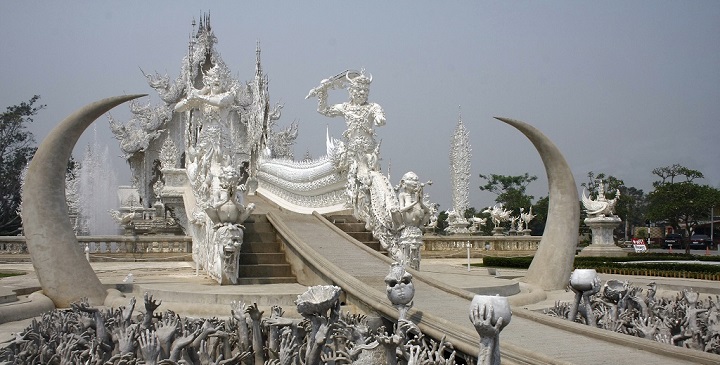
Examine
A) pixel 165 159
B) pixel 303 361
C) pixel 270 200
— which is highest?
pixel 165 159

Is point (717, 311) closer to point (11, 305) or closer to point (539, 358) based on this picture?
point (539, 358)

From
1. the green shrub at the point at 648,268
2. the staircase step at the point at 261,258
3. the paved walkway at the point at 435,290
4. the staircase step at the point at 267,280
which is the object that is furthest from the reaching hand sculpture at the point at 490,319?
the green shrub at the point at 648,268

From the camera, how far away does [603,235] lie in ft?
80.2

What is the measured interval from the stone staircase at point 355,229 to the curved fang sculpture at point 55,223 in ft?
16.0

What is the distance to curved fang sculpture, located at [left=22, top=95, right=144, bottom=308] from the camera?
10156 millimetres

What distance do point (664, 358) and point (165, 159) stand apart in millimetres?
24223

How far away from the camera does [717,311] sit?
8.18 meters

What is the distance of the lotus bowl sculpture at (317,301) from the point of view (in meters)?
6.31

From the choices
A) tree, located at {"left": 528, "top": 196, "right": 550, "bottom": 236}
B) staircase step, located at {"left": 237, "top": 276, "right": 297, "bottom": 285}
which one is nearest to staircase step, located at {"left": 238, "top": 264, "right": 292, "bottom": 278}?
staircase step, located at {"left": 237, "top": 276, "right": 297, "bottom": 285}

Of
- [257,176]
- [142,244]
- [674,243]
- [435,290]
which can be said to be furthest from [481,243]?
[674,243]

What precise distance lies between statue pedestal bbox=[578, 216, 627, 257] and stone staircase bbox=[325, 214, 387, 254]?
39.0 feet

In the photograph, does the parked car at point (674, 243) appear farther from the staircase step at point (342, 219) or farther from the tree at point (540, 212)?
the staircase step at point (342, 219)

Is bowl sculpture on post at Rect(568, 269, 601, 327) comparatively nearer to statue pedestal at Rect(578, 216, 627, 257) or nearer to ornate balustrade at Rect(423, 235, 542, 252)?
ornate balustrade at Rect(423, 235, 542, 252)

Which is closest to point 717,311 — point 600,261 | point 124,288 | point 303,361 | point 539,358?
point 539,358
